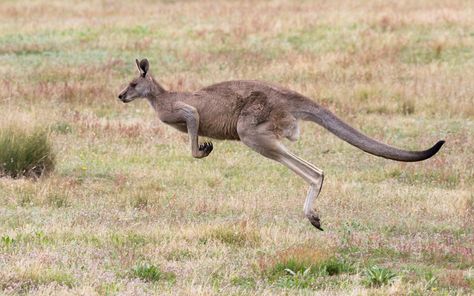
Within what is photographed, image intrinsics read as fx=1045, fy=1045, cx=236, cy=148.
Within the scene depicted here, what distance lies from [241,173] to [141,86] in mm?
2218

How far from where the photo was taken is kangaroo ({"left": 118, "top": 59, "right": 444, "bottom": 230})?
920cm

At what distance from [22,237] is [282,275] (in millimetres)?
2173

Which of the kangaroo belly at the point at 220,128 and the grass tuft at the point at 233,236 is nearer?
the grass tuft at the point at 233,236

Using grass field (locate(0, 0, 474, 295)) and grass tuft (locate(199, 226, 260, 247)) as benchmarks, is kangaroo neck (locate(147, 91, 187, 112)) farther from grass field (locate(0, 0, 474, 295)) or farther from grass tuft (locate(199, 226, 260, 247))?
grass tuft (locate(199, 226, 260, 247))

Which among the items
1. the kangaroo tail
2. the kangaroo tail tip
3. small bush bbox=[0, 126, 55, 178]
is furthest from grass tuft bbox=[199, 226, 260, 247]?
small bush bbox=[0, 126, 55, 178]

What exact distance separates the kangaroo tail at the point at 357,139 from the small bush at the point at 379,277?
1182mm

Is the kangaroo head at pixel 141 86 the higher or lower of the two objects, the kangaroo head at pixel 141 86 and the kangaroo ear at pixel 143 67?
the lower

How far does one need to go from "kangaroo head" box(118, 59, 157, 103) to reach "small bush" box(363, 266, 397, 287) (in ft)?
11.8

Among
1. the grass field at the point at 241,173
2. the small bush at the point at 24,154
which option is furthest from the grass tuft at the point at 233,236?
the small bush at the point at 24,154

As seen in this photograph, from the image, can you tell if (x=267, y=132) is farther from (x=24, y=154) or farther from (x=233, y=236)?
(x=24, y=154)

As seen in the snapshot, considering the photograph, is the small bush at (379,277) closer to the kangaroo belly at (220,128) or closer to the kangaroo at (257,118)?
the kangaroo at (257,118)

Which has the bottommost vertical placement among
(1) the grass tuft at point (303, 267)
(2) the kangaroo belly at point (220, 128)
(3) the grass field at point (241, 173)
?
(3) the grass field at point (241, 173)

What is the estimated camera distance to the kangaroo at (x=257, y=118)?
920 cm

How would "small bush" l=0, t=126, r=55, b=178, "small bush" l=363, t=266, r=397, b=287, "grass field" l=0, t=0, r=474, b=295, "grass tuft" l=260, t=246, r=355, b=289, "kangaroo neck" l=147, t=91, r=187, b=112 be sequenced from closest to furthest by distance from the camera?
"small bush" l=363, t=266, r=397, b=287 < "grass tuft" l=260, t=246, r=355, b=289 < "grass field" l=0, t=0, r=474, b=295 < "kangaroo neck" l=147, t=91, r=187, b=112 < "small bush" l=0, t=126, r=55, b=178
